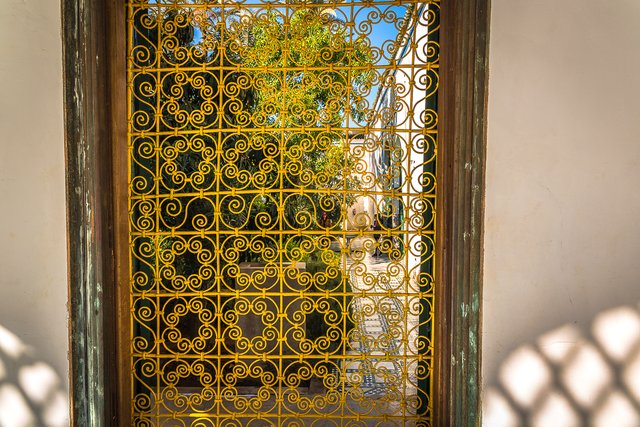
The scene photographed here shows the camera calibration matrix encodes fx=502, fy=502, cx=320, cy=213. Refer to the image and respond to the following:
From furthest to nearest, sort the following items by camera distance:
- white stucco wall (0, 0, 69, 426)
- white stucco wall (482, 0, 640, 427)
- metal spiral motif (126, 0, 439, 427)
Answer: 1. metal spiral motif (126, 0, 439, 427)
2. white stucco wall (0, 0, 69, 426)
3. white stucco wall (482, 0, 640, 427)

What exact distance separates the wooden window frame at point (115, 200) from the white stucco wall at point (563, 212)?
0.07 metres

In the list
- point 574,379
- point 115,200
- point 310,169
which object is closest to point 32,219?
point 115,200

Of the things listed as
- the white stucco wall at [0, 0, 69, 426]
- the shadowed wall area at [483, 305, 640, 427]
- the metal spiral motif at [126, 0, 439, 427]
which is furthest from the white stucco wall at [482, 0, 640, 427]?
the white stucco wall at [0, 0, 69, 426]

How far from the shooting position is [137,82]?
116 inches

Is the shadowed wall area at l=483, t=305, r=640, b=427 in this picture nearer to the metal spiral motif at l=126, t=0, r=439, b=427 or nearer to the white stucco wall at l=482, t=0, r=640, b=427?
the white stucco wall at l=482, t=0, r=640, b=427

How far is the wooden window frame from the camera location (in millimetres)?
2287

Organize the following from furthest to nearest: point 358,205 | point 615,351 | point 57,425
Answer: point 358,205, point 57,425, point 615,351

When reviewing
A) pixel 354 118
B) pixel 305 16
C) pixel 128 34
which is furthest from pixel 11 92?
pixel 354 118

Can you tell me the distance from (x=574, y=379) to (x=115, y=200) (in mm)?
2335

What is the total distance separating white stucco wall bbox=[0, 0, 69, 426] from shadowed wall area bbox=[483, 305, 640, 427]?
2054 millimetres

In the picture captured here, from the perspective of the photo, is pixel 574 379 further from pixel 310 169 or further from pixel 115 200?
pixel 115 200

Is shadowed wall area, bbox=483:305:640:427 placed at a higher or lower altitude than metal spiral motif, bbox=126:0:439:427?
lower

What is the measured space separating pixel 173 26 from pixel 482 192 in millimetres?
1742

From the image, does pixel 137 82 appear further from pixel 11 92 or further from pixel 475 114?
pixel 475 114
